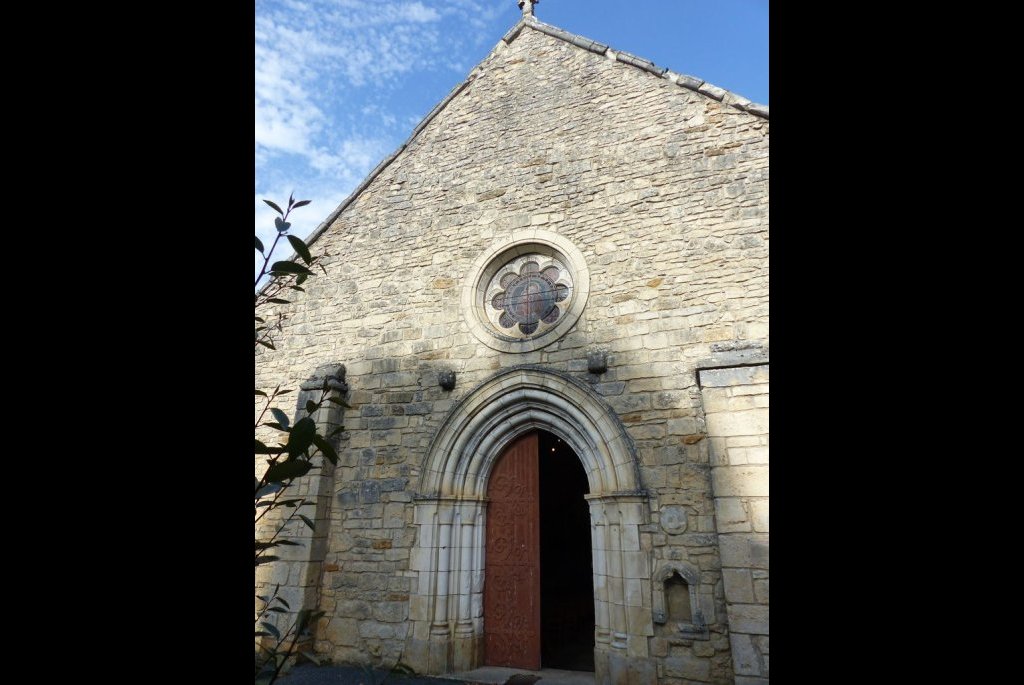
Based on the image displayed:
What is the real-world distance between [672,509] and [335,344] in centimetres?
440

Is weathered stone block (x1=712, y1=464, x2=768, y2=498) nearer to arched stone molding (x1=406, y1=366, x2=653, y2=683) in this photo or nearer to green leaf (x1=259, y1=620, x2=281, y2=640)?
arched stone molding (x1=406, y1=366, x2=653, y2=683)

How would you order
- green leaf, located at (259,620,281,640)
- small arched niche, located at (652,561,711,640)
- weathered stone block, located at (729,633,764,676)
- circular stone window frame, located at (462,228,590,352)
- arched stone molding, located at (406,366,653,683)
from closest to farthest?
green leaf, located at (259,620,281,640) → weathered stone block, located at (729,633,764,676) → small arched niche, located at (652,561,711,640) → arched stone molding, located at (406,366,653,683) → circular stone window frame, located at (462,228,590,352)

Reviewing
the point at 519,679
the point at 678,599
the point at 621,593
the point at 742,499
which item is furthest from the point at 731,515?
the point at 519,679

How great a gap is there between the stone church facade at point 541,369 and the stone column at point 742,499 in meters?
0.02

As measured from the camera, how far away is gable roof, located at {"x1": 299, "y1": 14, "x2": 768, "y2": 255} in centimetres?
583

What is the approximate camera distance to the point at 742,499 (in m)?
4.50

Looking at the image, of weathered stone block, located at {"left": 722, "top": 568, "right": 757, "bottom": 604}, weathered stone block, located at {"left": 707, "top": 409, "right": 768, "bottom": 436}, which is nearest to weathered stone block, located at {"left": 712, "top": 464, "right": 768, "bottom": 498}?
weathered stone block, located at {"left": 707, "top": 409, "right": 768, "bottom": 436}

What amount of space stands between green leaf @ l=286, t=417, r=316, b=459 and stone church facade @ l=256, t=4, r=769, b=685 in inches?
160
